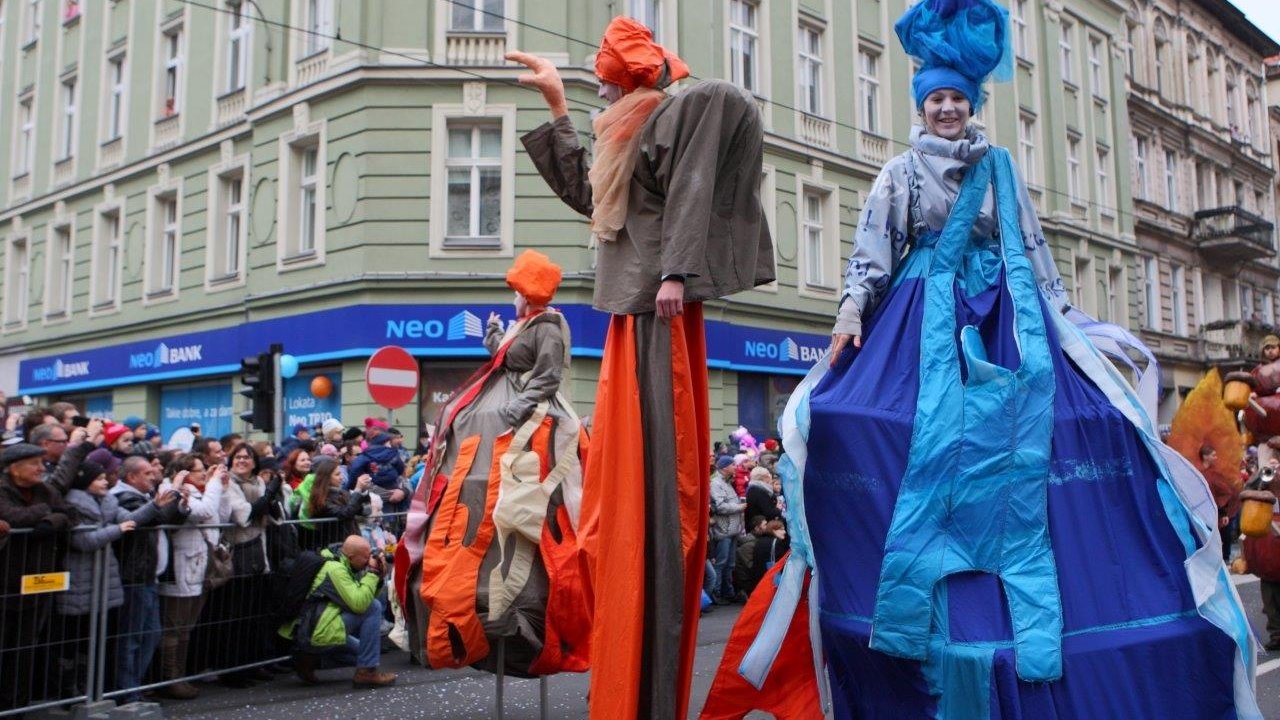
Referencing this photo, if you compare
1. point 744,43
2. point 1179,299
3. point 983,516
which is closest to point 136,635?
point 983,516

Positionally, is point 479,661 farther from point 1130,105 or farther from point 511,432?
point 1130,105

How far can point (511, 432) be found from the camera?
5215mm

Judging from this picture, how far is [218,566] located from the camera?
7281mm

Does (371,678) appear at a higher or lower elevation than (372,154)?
lower

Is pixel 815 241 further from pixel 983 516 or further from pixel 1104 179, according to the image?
pixel 983 516

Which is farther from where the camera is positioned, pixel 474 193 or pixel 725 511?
pixel 474 193

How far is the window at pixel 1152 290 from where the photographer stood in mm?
33281

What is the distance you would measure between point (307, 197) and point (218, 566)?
13.0 m

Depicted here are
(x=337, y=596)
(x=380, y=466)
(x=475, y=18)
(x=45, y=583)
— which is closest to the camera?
(x=45, y=583)

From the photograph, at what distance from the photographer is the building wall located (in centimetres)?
1766

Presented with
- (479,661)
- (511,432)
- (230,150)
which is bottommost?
(479,661)

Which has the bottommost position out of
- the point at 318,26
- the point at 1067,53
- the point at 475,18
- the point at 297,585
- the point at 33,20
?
the point at 297,585

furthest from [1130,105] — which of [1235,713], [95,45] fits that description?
[1235,713]

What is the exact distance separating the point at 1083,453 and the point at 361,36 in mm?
16539
